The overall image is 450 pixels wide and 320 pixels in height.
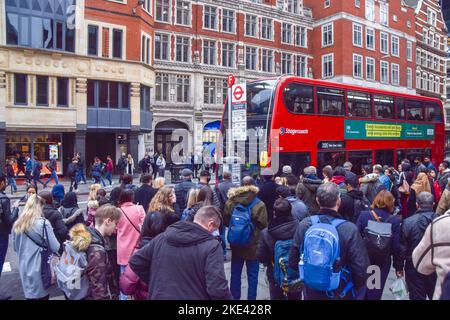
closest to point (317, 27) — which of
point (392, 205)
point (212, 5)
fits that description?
point (212, 5)

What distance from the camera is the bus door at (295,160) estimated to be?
11.4m

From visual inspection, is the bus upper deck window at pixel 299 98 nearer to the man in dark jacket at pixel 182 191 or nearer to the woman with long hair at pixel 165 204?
the man in dark jacket at pixel 182 191

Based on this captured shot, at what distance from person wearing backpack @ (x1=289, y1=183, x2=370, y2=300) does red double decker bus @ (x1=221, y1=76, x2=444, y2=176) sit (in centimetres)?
745

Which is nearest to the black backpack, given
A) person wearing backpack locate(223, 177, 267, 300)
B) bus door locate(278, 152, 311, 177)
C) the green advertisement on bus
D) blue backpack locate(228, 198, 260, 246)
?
person wearing backpack locate(223, 177, 267, 300)

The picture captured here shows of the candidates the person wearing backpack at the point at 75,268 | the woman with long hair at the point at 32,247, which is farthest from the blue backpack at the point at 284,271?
the woman with long hair at the point at 32,247

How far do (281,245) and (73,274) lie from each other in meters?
2.21

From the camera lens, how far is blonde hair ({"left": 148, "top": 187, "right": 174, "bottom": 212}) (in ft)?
15.5

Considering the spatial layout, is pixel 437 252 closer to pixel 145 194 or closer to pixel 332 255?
pixel 332 255

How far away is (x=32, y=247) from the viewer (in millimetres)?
4496

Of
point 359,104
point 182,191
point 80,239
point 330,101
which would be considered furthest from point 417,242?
point 359,104

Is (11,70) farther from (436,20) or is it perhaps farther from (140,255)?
(436,20)

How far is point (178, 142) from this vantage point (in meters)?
31.7

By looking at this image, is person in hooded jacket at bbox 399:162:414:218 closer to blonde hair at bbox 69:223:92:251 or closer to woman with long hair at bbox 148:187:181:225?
woman with long hair at bbox 148:187:181:225

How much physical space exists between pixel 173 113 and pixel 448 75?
43162mm
